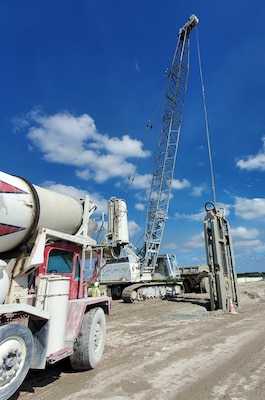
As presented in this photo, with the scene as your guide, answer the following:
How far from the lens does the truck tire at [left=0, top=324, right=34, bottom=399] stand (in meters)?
3.62

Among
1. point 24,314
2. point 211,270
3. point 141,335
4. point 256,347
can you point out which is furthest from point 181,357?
point 211,270

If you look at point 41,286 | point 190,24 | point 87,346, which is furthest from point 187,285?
point 190,24

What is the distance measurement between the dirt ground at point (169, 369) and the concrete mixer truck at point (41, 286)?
22.2 inches

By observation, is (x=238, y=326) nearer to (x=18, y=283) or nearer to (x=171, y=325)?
(x=171, y=325)

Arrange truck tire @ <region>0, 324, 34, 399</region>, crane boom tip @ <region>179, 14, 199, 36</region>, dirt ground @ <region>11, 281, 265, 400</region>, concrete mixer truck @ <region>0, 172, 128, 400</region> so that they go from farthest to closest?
crane boom tip @ <region>179, 14, 199, 36</region> < dirt ground @ <region>11, 281, 265, 400</region> < concrete mixer truck @ <region>0, 172, 128, 400</region> < truck tire @ <region>0, 324, 34, 399</region>

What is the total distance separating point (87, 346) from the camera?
5.55m

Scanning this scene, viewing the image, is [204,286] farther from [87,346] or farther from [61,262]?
[61,262]

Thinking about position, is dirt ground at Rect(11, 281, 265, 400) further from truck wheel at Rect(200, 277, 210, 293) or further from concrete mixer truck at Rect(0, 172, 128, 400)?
truck wheel at Rect(200, 277, 210, 293)

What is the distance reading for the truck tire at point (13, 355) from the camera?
3623mm

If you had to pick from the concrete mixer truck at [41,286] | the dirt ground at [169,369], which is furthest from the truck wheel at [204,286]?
the concrete mixer truck at [41,286]

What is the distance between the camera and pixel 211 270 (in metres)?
16.2

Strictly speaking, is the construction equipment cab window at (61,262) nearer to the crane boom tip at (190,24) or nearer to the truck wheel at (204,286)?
the truck wheel at (204,286)

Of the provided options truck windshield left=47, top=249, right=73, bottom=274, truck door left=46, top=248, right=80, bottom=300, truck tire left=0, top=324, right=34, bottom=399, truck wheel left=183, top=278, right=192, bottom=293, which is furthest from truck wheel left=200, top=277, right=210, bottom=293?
truck tire left=0, top=324, right=34, bottom=399

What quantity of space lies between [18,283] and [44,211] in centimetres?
131
